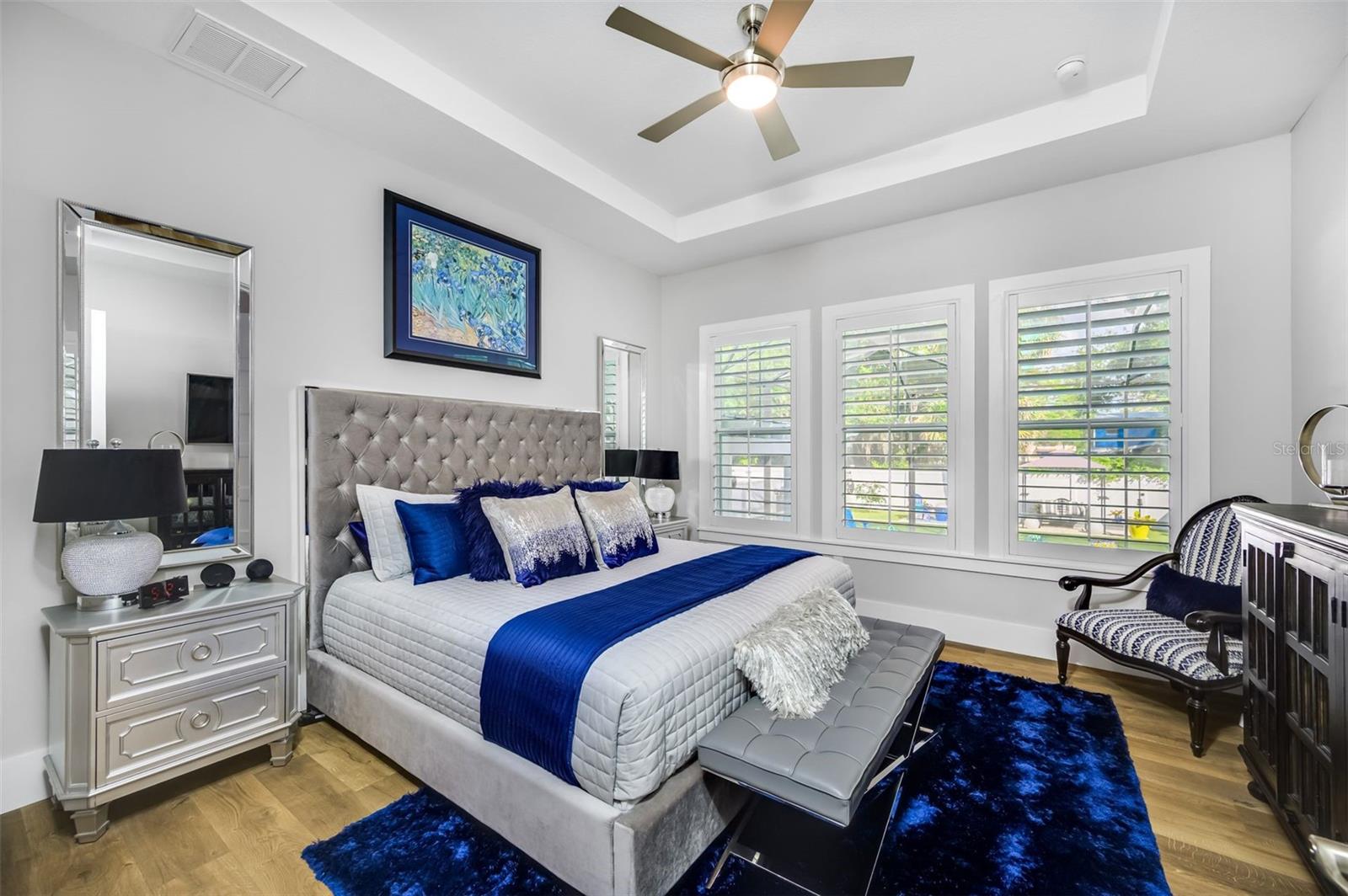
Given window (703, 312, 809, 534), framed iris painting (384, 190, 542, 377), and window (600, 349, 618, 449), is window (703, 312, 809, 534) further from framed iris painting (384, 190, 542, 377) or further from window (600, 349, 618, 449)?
framed iris painting (384, 190, 542, 377)

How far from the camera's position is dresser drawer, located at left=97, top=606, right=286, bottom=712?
1844 mm

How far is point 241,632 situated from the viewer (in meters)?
2.12

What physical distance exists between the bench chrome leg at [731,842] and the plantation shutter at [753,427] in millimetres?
2652

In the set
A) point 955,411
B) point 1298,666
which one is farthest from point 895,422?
point 1298,666

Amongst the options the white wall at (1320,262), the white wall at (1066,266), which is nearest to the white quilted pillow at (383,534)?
the white wall at (1066,266)

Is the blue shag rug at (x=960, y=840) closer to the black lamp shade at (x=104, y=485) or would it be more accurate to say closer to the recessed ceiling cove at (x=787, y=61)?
the black lamp shade at (x=104, y=485)

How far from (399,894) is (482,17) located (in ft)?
10.2

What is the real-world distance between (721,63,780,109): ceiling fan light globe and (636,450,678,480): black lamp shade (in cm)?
251

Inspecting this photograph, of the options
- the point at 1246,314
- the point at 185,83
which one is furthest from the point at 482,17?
the point at 1246,314

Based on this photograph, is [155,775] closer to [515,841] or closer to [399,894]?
[399,894]

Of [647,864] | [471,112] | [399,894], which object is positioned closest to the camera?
[647,864]

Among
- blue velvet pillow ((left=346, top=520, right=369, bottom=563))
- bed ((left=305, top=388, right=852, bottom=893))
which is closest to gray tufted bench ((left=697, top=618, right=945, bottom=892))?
bed ((left=305, top=388, right=852, bottom=893))

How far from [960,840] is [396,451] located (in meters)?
2.91

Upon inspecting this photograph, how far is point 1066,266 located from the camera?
10.9 ft
